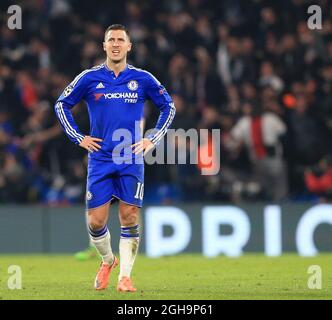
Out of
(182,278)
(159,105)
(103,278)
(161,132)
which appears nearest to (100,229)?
(103,278)

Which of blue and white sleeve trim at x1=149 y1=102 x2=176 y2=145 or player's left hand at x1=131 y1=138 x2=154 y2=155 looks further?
blue and white sleeve trim at x1=149 y1=102 x2=176 y2=145

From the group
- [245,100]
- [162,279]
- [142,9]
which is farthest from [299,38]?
[162,279]

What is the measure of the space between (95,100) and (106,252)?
1498mm

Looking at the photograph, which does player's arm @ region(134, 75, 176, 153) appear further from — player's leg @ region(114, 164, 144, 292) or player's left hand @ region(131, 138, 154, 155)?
player's leg @ region(114, 164, 144, 292)

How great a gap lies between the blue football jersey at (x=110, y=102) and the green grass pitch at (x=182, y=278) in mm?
1411

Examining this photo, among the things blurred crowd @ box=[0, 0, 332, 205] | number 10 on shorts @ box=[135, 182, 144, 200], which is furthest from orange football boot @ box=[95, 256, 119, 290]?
blurred crowd @ box=[0, 0, 332, 205]

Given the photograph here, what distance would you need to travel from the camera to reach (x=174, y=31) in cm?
1908

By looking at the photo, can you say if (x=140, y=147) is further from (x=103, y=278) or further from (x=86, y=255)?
(x=86, y=255)

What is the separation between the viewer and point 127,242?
10.4 meters

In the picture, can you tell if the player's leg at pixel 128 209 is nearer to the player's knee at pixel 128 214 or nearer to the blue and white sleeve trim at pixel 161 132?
the player's knee at pixel 128 214

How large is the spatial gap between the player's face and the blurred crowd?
621 cm

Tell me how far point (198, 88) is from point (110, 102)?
7855 mm

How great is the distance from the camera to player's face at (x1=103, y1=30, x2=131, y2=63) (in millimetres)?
10305

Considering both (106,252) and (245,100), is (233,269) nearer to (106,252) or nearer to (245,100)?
(106,252)
